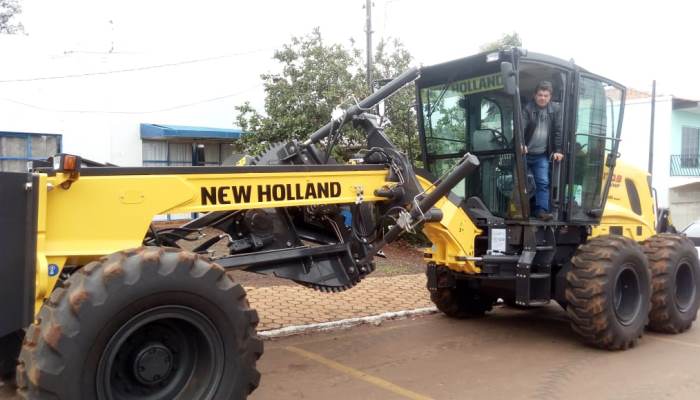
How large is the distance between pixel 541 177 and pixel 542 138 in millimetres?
408

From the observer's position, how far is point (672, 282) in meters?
7.27

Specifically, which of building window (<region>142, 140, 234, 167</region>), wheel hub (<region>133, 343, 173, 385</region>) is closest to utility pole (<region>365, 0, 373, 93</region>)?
building window (<region>142, 140, 234, 167</region>)

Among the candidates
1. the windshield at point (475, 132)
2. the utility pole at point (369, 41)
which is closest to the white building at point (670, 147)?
the utility pole at point (369, 41)

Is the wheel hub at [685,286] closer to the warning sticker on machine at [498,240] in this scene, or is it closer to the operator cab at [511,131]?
the operator cab at [511,131]

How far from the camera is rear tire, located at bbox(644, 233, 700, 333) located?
7.20 m

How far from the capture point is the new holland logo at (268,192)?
4.59 meters

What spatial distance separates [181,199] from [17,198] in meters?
1.03

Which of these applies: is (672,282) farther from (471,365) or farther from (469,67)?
(469,67)

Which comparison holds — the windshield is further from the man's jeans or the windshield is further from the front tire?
the front tire

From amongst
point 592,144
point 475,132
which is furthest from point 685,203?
point 475,132

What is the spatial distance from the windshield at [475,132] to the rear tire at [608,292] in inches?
40.0

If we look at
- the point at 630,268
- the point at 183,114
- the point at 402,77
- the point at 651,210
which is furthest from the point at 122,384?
the point at 183,114

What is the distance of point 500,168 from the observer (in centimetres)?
679

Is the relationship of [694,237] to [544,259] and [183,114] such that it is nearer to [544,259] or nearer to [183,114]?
[544,259]
